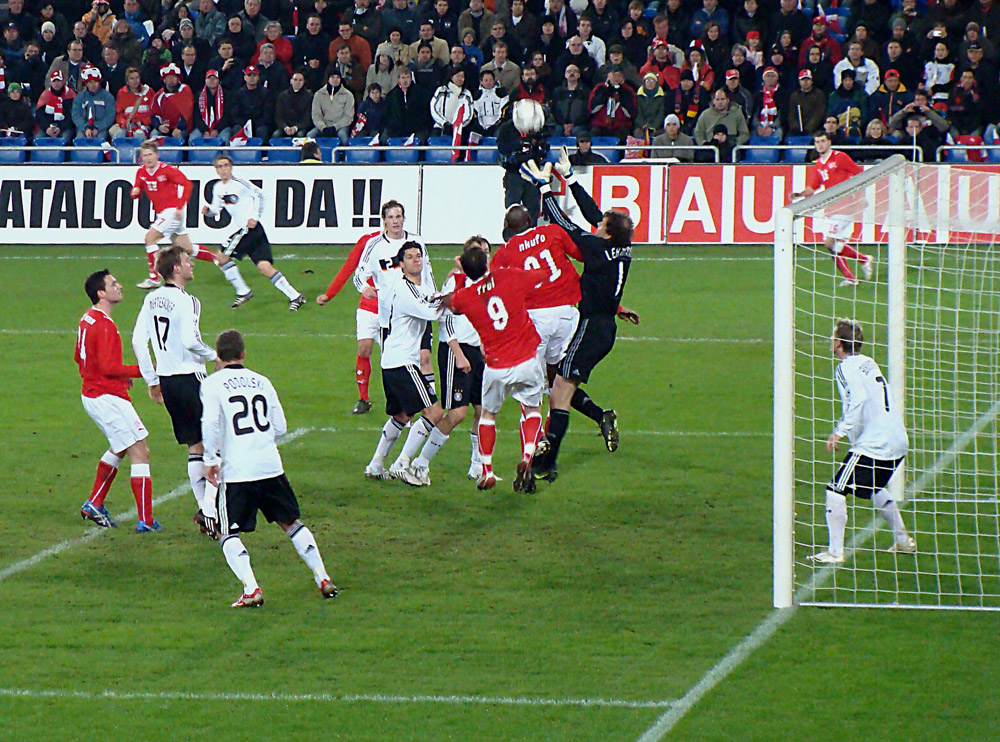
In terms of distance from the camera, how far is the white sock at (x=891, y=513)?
998 cm

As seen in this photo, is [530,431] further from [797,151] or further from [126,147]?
[126,147]

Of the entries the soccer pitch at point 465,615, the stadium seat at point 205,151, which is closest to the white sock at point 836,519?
the soccer pitch at point 465,615

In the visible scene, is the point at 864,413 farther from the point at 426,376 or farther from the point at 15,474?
the point at 15,474

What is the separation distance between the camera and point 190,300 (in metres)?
11.0

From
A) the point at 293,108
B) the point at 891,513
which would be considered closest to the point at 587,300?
the point at 891,513

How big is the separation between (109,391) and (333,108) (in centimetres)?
1708

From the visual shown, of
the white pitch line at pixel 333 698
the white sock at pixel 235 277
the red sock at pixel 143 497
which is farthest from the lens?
the white sock at pixel 235 277

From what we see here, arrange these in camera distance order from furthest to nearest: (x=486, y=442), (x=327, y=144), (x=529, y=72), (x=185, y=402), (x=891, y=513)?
(x=327, y=144) < (x=529, y=72) < (x=486, y=442) < (x=185, y=402) < (x=891, y=513)

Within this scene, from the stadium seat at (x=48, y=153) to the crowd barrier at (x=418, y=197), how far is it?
2723mm

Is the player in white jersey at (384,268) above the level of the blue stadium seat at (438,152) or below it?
below

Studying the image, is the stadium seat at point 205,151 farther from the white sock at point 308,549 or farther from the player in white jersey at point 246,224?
the white sock at point 308,549

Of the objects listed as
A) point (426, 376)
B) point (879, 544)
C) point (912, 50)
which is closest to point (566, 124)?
point (912, 50)

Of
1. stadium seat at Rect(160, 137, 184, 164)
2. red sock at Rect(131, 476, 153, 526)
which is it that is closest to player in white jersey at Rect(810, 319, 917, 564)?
red sock at Rect(131, 476, 153, 526)

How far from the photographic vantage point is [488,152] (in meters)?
25.9
